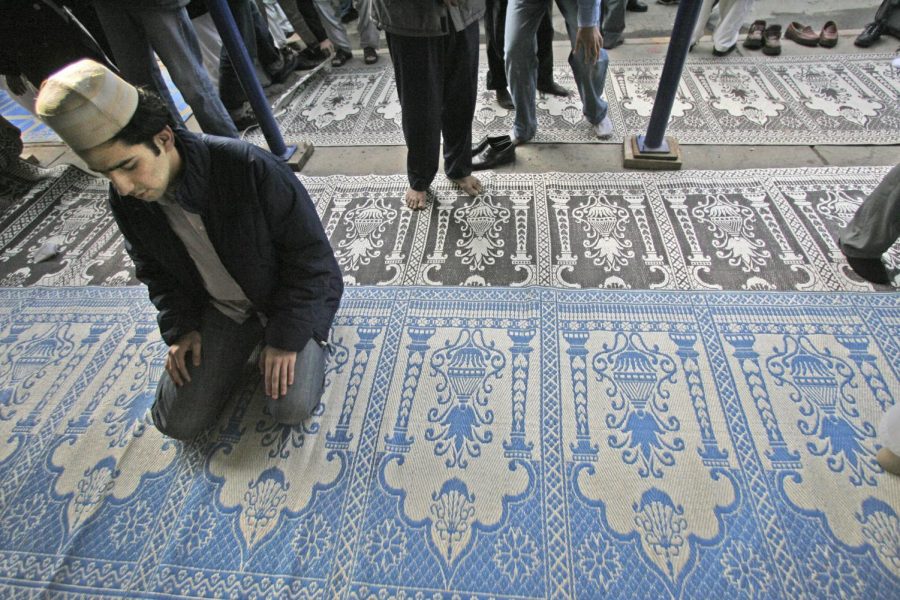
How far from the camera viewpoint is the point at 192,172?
1241mm

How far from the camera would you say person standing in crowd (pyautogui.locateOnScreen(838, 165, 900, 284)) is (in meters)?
1.68

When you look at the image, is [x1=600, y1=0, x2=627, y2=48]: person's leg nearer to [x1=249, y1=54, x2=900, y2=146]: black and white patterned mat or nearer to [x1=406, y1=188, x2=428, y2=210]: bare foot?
[x1=249, y1=54, x2=900, y2=146]: black and white patterned mat

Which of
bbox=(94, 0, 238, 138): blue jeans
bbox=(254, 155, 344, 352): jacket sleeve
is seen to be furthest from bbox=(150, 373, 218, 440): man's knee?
bbox=(94, 0, 238, 138): blue jeans

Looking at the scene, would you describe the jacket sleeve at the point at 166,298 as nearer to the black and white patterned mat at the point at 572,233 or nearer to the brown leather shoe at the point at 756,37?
the black and white patterned mat at the point at 572,233

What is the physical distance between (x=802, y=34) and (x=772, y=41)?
0.27 m

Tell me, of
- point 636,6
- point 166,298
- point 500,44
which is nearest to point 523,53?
point 500,44

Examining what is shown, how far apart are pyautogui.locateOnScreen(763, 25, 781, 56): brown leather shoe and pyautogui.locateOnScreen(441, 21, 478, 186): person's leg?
2629mm

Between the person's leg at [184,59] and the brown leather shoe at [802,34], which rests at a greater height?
the person's leg at [184,59]

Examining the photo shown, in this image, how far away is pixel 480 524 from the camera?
1.31 m

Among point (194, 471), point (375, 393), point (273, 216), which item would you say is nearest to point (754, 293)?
point (375, 393)

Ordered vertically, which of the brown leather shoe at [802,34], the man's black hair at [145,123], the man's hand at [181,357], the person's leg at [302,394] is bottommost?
the person's leg at [302,394]

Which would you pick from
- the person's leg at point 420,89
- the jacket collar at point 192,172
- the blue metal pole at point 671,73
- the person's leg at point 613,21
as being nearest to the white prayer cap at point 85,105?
the jacket collar at point 192,172

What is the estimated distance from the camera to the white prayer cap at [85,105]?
1.01 meters

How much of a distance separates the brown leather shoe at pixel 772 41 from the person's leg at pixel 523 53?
2092 millimetres
